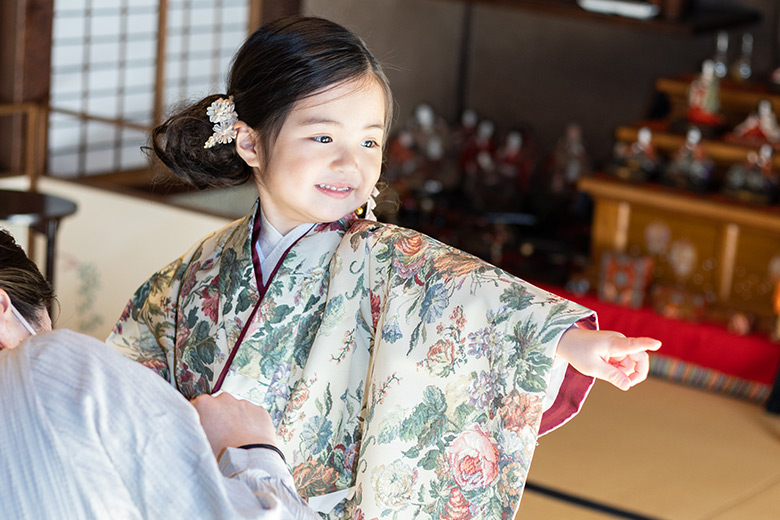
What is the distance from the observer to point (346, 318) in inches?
70.8

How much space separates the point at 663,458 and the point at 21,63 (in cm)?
326

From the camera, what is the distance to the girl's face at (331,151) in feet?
5.84

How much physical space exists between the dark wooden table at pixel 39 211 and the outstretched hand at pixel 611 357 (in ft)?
9.36

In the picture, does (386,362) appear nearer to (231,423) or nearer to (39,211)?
(231,423)

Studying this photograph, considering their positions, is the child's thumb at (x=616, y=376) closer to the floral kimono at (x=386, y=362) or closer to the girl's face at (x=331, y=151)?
Result: the floral kimono at (x=386, y=362)

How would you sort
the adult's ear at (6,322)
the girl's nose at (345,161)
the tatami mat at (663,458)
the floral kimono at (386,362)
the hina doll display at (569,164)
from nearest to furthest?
1. the adult's ear at (6,322)
2. the floral kimono at (386,362)
3. the girl's nose at (345,161)
4. the tatami mat at (663,458)
5. the hina doll display at (569,164)

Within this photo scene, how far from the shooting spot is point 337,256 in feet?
6.02

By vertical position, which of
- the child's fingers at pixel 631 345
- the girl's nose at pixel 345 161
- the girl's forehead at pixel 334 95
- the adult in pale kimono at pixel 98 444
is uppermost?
the girl's forehead at pixel 334 95

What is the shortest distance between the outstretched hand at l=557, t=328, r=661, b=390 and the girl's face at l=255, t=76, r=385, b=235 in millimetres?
479

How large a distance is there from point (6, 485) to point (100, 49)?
4.83 metres

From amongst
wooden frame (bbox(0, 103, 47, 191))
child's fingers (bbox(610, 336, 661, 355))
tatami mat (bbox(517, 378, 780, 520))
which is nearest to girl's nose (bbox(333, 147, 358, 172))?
child's fingers (bbox(610, 336, 661, 355))

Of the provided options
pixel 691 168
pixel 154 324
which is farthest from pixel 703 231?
pixel 154 324

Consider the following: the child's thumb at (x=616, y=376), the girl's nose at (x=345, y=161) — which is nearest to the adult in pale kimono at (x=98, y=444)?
the child's thumb at (x=616, y=376)

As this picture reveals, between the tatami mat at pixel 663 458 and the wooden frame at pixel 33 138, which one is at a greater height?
the wooden frame at pixel 33 138
